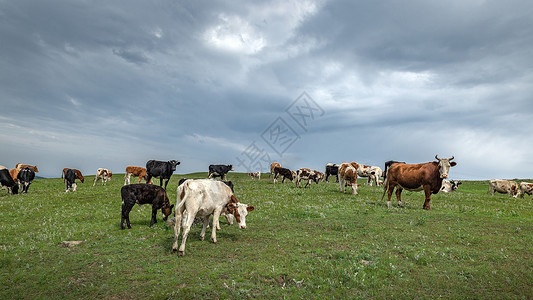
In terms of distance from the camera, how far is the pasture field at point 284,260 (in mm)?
7645

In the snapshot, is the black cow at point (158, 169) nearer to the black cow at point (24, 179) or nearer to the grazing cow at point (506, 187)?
the black cow at point (24, 179)

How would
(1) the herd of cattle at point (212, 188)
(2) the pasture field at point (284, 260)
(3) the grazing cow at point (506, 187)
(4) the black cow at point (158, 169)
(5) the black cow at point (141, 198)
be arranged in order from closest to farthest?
(2) the pasture field at point (284, 260) < (1) the herd of cattle at point (212, 188) < (5) the black cow at point (141, 198) < (4) the black cow at point (158, 169) < (3) the grazing cow at point (506, 187)

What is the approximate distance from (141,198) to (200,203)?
230 inches

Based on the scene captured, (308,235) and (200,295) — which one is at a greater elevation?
(308,235)

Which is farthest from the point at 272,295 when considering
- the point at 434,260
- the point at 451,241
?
the point at 451,241

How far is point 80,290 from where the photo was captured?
812cm

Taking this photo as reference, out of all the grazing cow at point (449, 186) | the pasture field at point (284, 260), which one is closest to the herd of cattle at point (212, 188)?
the grazing cow at point (449, 186)

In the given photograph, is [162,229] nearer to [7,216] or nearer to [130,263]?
[130,263]

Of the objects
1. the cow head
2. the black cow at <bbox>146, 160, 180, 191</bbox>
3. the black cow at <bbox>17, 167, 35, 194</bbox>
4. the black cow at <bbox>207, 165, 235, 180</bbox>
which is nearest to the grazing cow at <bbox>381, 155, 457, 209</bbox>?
the cow head

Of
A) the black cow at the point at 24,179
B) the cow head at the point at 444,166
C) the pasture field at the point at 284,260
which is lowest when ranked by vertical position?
the pasture field at the point at 284,260

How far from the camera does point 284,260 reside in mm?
9297

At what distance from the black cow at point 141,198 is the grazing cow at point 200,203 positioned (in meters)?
4.49

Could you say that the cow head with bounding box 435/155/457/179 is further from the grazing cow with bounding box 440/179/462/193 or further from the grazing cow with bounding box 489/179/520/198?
the grazing cow with bounding box 440/179/462/193

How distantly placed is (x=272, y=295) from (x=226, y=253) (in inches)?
135
